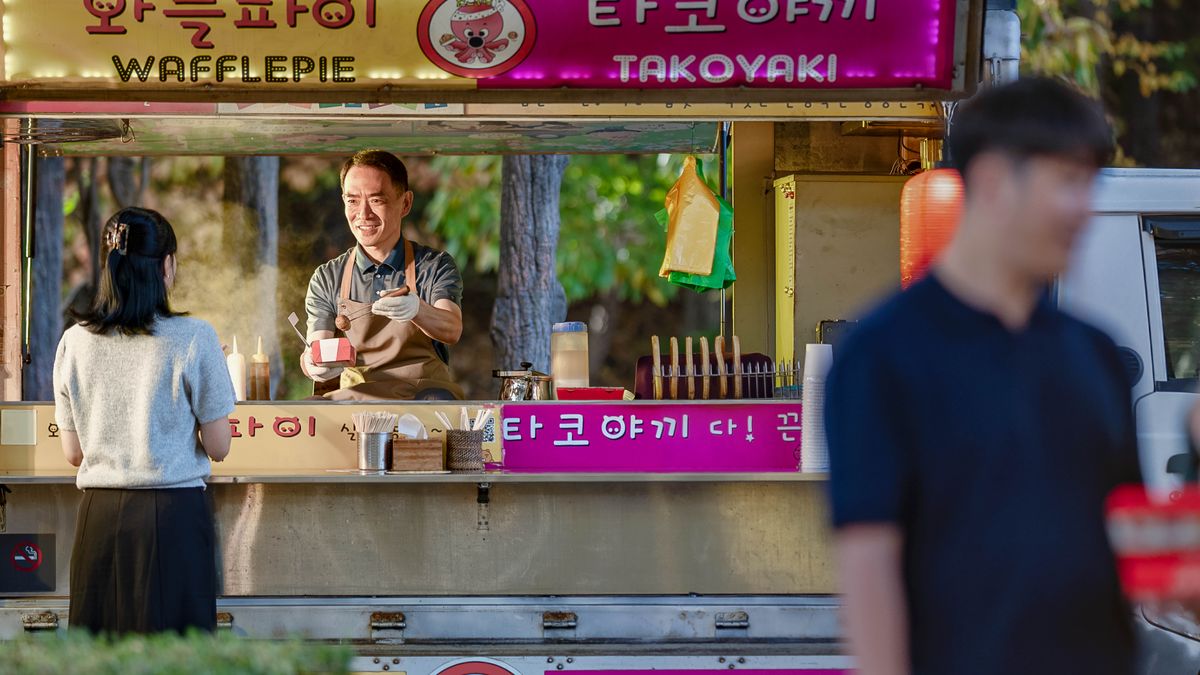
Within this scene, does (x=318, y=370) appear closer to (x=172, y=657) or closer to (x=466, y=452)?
(x=466, y=452)

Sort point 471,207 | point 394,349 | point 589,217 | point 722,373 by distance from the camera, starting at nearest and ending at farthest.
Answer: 1. point 722,373
2. point 394,349
3. point 471,207
4. point 589,217

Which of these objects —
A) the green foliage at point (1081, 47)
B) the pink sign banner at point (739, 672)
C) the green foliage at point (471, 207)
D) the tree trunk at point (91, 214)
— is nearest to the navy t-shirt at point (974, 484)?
the pink sign banner at point (739, 672)

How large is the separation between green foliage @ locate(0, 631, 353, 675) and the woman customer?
5.44 feet

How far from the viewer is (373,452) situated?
5.42 m

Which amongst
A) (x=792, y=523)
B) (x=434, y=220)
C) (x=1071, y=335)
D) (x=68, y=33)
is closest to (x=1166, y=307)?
(x=792, y=523)

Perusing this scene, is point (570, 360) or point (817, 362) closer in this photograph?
point (817, 362)

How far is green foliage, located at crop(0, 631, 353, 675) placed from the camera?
2598mm

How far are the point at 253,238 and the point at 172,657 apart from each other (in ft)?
33.7

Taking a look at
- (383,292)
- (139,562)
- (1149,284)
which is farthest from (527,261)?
(139,562)

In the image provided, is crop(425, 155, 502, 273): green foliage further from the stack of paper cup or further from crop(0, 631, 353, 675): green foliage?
crop(0, 631, 353, 675): green foliage

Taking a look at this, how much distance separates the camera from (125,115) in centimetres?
618

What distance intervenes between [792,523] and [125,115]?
10.2ft

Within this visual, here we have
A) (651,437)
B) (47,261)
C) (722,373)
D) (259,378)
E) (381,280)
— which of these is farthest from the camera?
(47,261)

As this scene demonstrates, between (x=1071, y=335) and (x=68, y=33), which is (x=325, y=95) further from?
(x=1071, y=335)
